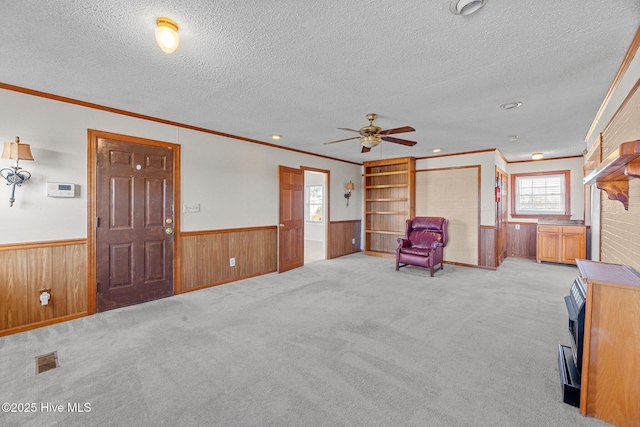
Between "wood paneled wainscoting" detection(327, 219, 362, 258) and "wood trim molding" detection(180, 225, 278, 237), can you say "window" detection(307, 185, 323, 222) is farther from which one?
"wood trim molding" detection(180, 225, 278, 237)

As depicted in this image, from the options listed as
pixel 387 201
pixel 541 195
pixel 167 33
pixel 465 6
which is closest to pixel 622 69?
pixel 465 6

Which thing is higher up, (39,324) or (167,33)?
(167,33)

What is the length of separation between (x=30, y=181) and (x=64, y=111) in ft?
2.69

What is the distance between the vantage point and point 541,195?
6773mm

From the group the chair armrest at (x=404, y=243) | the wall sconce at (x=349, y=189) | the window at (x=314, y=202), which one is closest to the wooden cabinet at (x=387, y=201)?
the wall sconce at (x=349, y=189)

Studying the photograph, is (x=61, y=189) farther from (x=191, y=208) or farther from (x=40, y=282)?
(x=191, y=208)

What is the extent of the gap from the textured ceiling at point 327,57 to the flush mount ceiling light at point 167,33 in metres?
0.05

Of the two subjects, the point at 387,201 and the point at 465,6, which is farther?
the point at 387,201

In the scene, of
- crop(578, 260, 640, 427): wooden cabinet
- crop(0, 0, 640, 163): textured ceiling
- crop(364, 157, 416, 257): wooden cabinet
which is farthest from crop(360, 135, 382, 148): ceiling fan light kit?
crop(364, 157, 416, 257): wooden cabinet

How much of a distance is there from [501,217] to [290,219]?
461 centimetres

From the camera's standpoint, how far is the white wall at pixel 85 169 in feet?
9.29

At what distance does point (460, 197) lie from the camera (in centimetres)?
602

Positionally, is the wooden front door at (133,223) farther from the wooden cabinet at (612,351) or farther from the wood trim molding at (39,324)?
the wooden cabinet at (612,351)

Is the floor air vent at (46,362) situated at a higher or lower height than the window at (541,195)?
lower
